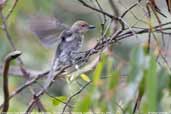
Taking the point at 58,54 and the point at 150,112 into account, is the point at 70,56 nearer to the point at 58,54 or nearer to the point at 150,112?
the point at 58,54

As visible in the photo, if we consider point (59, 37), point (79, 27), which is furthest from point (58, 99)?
point (79, 27)

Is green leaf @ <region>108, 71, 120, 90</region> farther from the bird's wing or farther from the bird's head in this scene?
the bird's head

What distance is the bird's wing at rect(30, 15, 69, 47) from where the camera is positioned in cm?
198

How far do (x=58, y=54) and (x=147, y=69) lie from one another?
0.78 meters

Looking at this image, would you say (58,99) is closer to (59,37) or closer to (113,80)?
(59,37)

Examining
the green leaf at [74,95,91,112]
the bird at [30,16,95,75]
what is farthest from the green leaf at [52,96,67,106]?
the green leaf at [74,95,91,112]

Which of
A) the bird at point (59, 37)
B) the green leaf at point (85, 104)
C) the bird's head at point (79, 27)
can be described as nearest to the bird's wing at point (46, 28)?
the bird at point (59, 37)

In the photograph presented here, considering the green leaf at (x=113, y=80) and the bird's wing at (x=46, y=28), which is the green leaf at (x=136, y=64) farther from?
the bird's wing at (x=46, y=28)

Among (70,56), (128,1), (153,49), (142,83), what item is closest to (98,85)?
(142,83)

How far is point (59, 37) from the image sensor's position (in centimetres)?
206

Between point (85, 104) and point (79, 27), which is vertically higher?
point (79, 27)

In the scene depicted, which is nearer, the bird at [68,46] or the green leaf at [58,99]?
the green leaf at [58,99]

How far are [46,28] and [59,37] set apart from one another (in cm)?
8

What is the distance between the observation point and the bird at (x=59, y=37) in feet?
6.53
